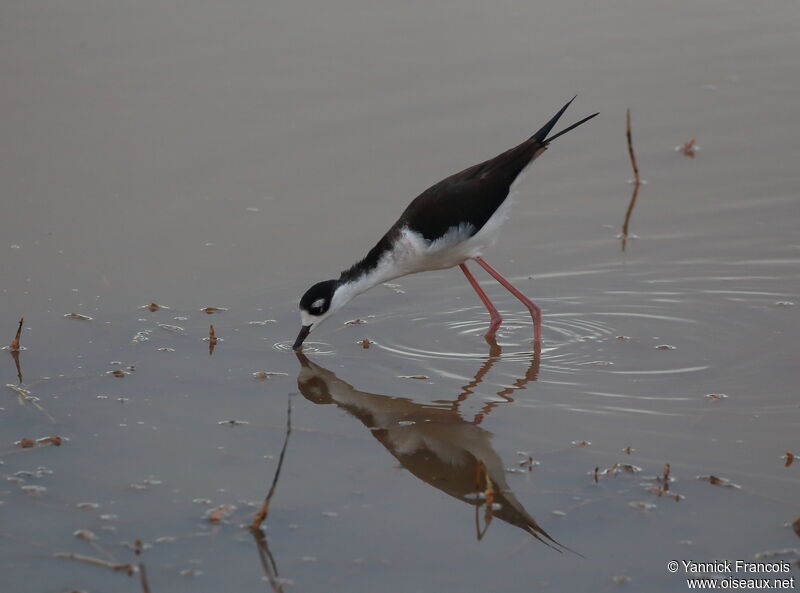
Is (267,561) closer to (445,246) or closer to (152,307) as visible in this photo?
(152,307)

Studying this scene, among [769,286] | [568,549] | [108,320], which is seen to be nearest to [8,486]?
[108,320]

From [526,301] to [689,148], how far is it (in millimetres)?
2382

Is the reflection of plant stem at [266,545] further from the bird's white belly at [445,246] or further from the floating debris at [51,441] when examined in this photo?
the bird's white belly at [445,246]

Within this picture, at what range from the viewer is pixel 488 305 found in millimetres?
6590

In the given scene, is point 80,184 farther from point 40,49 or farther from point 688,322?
point 688,322

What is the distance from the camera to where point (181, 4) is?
33.9ft

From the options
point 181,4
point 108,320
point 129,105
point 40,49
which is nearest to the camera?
point 108,320

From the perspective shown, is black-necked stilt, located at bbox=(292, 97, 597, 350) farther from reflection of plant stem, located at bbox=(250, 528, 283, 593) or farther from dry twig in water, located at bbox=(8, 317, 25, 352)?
reflection of plant stem, located at bbox=(250, 528, 283, 593)

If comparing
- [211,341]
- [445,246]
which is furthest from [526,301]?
[211,341]

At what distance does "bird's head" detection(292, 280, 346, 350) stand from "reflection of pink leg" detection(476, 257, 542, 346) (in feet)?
3.37

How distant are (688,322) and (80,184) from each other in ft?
13.2

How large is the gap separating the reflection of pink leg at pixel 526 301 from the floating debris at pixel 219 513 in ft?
7.69

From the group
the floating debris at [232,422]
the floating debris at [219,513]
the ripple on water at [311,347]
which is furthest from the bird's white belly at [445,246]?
the floating debris at [219,513]

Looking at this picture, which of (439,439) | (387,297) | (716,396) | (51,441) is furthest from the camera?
(387,297)
